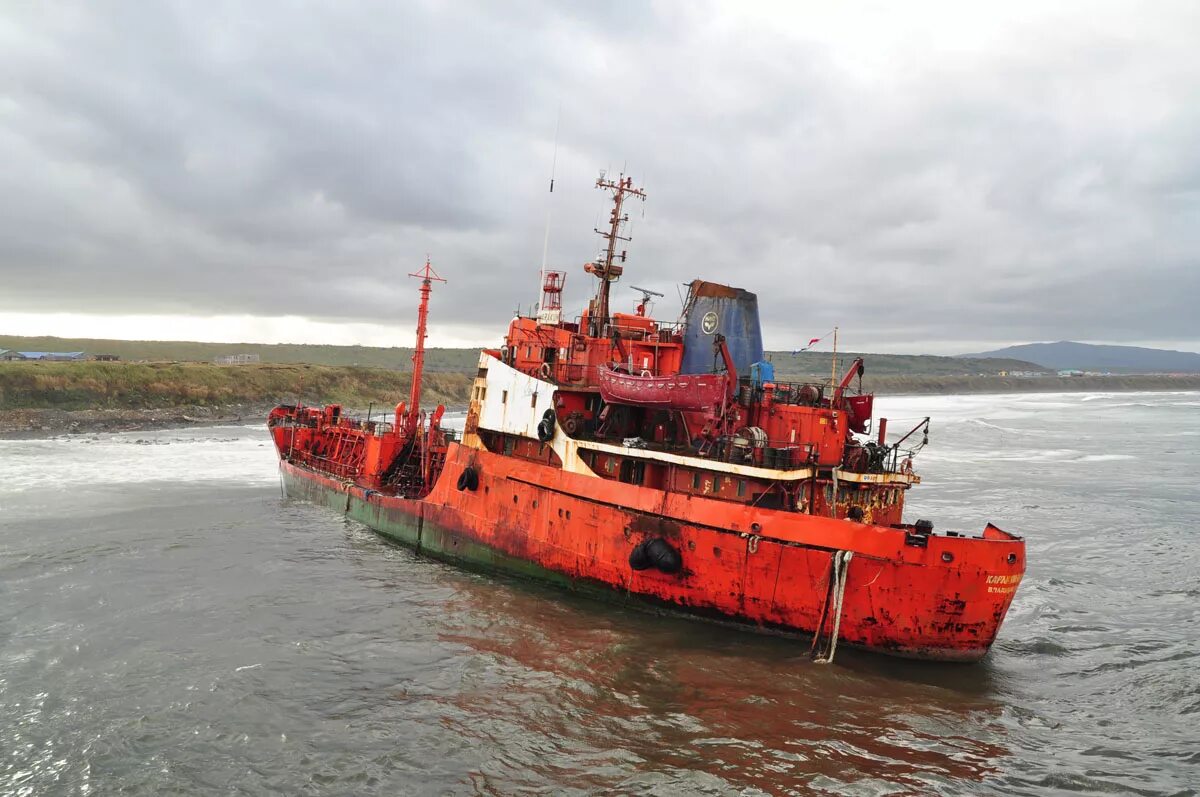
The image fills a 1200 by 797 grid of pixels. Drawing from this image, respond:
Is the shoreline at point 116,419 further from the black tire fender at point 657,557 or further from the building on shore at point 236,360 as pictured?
the black tire fender at point 657,557

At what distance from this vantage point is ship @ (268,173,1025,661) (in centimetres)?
1265

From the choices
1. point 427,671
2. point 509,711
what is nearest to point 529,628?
point 427,671

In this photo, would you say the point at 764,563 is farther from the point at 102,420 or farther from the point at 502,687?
the point at 102,420

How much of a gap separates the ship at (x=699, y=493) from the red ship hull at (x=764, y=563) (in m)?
0.03

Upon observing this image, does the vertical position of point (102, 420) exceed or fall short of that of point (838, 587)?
it falls short

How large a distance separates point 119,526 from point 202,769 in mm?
16679

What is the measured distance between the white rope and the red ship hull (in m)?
0.06

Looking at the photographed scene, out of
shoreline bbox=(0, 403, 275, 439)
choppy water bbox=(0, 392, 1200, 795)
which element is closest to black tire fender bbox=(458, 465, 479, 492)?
choppy water bbox=(0, 392, 1200, 795)

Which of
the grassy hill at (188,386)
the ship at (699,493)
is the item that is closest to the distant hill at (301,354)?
the grassy hill at (188,386)

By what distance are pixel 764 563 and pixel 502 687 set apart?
5.19 meters

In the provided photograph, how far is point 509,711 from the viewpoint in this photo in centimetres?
1116

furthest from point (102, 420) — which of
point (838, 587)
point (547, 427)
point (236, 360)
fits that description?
point (236, 360)

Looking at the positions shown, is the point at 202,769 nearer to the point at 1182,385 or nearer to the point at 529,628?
the point at 529,628

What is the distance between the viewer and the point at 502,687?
12.0 meters
